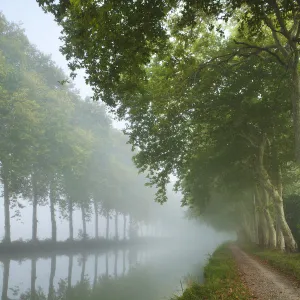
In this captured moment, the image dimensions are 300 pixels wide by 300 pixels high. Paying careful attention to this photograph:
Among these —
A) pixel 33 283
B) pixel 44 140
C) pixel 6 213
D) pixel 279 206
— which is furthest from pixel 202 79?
pixel 6 213

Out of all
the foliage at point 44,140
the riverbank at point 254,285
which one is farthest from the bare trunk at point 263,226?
the foliage at point 44,140

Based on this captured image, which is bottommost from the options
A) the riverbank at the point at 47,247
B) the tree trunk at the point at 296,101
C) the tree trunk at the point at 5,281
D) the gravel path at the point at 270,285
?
the riverbank at the point at 47,247

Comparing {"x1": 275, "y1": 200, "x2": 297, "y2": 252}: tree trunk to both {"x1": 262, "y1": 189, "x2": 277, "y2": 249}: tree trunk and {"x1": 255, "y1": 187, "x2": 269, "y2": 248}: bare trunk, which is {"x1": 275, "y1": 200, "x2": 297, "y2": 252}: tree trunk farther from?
{"x1": 255, "y1": 187, "x2": 269, "y2": 248}: bare trunk

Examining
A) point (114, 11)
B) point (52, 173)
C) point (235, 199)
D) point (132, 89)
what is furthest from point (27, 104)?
point (235, 199)

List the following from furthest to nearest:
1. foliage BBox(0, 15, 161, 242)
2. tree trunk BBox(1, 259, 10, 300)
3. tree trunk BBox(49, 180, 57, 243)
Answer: tree trunk BBox(49, 180, 57, 243) < foliage BBox(0, 15, 161, 242) < tree trunk BBox(1, 259, 10, 300)

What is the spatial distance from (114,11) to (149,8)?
1015mm

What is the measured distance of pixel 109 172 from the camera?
4988 cm

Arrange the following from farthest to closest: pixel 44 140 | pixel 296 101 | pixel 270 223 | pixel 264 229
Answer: pixel 44 140 < pixel 264 229 < pixel 270 223 < pixel 296 101

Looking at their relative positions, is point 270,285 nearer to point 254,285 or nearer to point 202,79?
point 254,285

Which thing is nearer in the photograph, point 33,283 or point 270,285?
point 270,285

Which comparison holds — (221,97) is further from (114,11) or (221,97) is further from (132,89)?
(114,11)

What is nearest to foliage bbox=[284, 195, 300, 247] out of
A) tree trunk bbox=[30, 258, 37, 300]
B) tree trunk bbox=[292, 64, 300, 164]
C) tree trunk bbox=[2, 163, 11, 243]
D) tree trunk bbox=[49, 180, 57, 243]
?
tree trunk bbox=[292, 64, 300, 164]

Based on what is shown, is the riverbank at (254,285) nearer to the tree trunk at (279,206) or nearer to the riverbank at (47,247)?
the tree trunk at (279,206)

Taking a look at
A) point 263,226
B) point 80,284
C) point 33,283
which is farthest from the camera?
point 263,226
